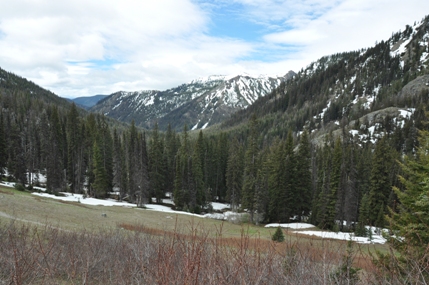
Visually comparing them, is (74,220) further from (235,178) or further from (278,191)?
(235,178)

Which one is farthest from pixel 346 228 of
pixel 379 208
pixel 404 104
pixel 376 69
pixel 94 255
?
pixel 376 69

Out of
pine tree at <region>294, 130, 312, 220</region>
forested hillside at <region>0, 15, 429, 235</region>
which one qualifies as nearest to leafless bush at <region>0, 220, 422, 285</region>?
forested hillside at <region>0, 15, 429, 235</region>

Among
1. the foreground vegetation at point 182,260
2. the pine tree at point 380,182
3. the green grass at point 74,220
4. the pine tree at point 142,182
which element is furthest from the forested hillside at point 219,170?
the foreground vegetation at point 182,260

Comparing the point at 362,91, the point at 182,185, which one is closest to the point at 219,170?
the point at 182,185

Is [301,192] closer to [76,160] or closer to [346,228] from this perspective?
[346,228]

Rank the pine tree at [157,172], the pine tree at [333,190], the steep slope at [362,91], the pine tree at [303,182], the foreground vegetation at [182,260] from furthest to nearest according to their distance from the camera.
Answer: the steep slope at [362,91]
the pine tree at [157,172]
the pine tree at [303,182]
the pine tree at [333,190]
the foreground vegetation at [182,260]

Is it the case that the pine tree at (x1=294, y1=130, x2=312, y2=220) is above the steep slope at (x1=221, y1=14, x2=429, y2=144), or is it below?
below

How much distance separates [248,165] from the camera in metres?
43.2

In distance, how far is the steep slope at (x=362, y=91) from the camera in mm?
119812

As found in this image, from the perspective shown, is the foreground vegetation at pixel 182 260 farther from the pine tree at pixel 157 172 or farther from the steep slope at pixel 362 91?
the steep slope at pixel 362 91

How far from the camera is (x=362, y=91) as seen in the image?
154875mm

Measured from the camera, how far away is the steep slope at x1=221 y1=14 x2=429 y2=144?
120m

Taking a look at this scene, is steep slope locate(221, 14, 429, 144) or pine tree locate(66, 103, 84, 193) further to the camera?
steep slope locate(221, 14, 429, 144)

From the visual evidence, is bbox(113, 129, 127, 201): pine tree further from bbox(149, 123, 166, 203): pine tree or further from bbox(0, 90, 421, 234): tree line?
bbox(149, 123, 166, 203): pine tree
